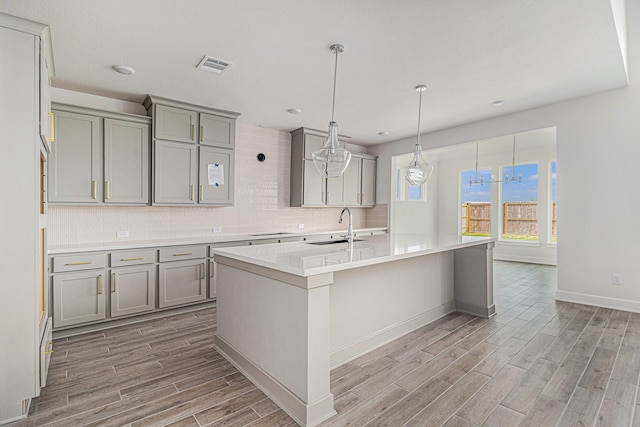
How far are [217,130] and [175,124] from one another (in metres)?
0.54

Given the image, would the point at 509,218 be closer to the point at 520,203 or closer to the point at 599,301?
the point at 520,203

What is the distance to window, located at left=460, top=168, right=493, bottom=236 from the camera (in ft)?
27.3

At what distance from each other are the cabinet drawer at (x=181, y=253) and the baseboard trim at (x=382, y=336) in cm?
226

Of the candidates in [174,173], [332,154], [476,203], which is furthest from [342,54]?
[476,203]

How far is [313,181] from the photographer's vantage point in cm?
551

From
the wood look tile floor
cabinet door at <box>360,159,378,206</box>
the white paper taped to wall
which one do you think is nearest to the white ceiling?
the white paper taped to wall

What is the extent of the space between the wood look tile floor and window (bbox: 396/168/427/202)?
15.9 ft

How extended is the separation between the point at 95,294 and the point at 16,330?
147 cm

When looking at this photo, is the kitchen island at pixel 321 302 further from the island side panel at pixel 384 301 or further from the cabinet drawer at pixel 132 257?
the cabinet drawer at pixel 132 257

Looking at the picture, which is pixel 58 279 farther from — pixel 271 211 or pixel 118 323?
pixel 271 211

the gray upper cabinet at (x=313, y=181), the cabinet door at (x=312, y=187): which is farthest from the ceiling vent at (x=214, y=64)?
the cabinet door at (x=312, y=187)

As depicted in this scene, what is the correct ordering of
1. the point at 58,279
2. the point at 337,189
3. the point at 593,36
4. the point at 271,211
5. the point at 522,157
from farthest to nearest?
the point at 522,157
the point at 337,189
the point at 271,211
the point at 58,279
the point at 593,36

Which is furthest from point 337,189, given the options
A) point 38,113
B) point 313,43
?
point 38,113

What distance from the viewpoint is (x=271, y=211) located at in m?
5.38
